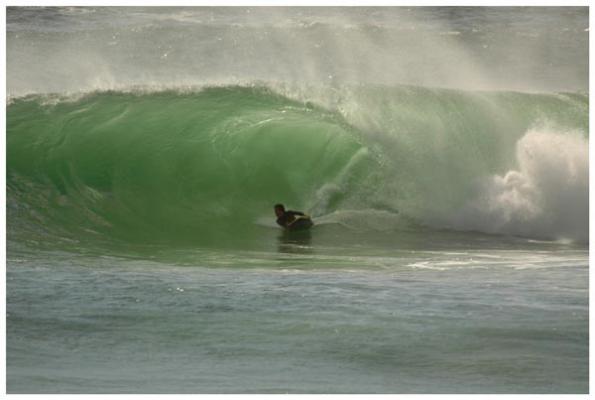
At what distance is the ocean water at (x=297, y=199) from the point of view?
8.48 m

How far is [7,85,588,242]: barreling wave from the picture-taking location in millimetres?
14422

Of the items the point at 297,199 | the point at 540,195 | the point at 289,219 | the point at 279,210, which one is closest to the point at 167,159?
the point at 297,199

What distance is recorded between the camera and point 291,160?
53.5ft

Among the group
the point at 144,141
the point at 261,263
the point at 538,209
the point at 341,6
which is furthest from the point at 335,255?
the point at 341,6

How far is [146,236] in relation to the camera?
1378 centimetres

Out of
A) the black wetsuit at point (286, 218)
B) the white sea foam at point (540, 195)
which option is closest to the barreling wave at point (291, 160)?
the white sea foam at point (540, 195)

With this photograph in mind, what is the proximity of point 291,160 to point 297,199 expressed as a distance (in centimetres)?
102

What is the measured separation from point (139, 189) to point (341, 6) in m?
11.0

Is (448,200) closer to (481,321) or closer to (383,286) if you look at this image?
(383,286)

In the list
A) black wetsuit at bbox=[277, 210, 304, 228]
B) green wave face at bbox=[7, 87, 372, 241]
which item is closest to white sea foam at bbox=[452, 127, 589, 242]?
black wetsuit at bbox=[277, 210, 304, 228]

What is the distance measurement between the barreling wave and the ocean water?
0.04m

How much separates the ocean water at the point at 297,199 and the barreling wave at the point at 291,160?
37 mm

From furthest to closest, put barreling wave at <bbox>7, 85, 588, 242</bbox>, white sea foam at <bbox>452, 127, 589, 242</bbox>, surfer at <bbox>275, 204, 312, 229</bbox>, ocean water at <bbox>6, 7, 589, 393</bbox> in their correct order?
barreling wave at <bbox>7, 85, 588, 242</bbox> < white sea foam at <bbox>452, 127, 589, 242</bbox> < surfer at <bbox>275, 204, 312, 229</bbox> < ocean water at <bbox>6, 7, 589, 393</bbox>

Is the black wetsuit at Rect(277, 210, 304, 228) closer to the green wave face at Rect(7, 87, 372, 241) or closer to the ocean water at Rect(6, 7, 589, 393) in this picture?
the ocean water at Rect(6, 7, 589, 393)
